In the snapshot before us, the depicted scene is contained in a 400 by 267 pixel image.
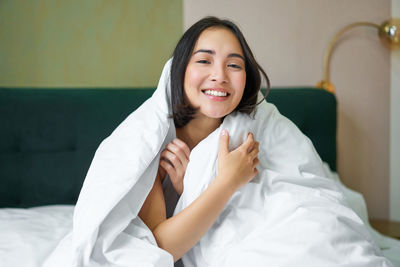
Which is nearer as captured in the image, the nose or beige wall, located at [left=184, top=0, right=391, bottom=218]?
the nose

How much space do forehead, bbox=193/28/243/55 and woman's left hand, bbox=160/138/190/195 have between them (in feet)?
1.01

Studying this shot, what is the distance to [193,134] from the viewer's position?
125cm

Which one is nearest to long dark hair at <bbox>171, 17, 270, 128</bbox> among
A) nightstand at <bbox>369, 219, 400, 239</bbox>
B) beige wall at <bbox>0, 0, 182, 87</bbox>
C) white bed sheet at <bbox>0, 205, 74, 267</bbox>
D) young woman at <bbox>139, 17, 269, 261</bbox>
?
young woman at <bbox>139, 17, 269, 261</bbox>

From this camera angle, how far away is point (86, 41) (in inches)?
71.8

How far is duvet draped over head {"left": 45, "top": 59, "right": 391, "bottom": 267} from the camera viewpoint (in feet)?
2.95

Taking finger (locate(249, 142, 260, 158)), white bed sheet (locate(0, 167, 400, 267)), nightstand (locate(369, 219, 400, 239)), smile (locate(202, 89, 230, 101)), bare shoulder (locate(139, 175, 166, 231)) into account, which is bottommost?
nightstand (locate(369, 219, 400, 239))

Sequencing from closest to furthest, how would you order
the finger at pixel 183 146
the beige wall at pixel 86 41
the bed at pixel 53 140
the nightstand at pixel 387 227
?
the finger at pixel 183 146, the bed at pixel 53 140, the beige wall at pixel 86 41, the nightstand at pixel 387 227

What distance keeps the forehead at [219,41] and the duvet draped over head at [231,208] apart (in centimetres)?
16

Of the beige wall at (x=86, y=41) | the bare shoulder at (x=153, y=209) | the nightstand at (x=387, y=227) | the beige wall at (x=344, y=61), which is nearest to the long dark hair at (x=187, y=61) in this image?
the bare shoulder at (x=153, y=209)

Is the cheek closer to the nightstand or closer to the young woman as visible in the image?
the young woman

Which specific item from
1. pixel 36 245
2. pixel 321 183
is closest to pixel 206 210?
pixel 321 183

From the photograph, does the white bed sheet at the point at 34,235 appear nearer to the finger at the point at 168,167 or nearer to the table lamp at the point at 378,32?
the finger at the point at 168,167

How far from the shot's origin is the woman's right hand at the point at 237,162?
104 cm

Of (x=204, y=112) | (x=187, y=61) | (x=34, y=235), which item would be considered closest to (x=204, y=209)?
(x=204, y=112)
